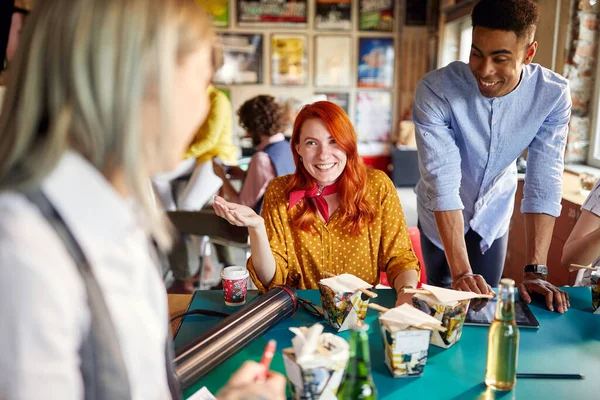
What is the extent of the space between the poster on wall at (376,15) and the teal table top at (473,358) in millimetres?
6664

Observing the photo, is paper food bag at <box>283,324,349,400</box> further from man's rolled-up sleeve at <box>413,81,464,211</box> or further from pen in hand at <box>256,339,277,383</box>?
man's rolled-up sleeve at <box>413,81,464,211</box>

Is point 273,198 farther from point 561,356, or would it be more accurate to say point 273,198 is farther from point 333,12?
point 333,12

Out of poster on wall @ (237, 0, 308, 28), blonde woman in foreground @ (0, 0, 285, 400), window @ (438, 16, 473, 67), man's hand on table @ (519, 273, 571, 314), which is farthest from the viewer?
poster on wall @ (237, 0, 308, 28)

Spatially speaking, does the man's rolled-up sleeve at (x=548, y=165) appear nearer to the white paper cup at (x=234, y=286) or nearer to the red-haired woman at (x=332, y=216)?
the red-haired woman at (x=332, y=216)

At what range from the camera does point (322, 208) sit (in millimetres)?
1859

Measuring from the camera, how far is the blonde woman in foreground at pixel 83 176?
1.74 ft

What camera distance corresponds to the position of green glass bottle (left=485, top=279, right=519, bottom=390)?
103 centimetres

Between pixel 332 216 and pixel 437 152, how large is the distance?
0.45m

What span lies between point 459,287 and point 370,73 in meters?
6.63

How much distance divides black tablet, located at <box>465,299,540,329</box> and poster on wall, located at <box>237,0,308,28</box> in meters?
6.73

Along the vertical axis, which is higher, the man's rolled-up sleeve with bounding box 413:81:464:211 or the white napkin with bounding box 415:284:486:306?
the man's rolled-up sleeve with bounding box 413:81:464:211

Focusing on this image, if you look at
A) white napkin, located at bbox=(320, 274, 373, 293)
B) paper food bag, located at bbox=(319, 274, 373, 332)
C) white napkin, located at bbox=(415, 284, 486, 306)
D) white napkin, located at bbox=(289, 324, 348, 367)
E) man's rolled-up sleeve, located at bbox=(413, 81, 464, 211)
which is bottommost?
paper food bag, located at bbox=(319, 274, 373, 332)

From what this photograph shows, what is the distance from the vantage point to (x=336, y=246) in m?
1.83

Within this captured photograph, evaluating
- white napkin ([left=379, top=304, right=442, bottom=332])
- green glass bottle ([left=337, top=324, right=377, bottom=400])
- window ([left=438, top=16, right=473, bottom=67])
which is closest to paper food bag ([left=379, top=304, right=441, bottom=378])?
white napkin ([left=379, top=304, right=442, bottom=332])
